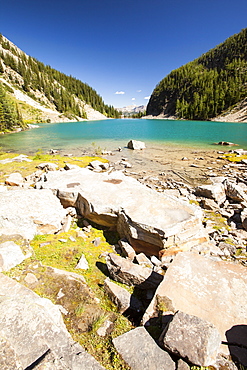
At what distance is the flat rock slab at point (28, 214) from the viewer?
6711mm

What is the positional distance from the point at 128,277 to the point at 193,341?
7.56 feet

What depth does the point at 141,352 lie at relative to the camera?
303 centimetres

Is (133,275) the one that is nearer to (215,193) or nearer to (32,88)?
(215,193)

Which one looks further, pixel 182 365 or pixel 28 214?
pixel 28 214

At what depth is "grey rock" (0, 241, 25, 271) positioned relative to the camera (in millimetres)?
4738

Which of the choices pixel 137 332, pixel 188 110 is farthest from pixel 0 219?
pixel 188 110

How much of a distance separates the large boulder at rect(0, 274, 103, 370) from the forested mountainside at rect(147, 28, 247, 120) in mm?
153374

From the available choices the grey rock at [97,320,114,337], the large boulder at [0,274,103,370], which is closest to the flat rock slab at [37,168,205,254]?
the grey rock at [97,320,114,337]

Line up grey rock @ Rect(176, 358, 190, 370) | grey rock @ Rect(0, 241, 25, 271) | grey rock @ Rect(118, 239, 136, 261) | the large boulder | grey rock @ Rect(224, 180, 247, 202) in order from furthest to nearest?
grey rock @ Rect(224, 180, 247, 202) < grey rock @ Rect(118, 239, 136, 261) < grey rock @ Rect(0, 241, 25, 271) < grey rock @ Rect(176, 358, 190, 370) < the large boulder

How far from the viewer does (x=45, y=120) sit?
120m

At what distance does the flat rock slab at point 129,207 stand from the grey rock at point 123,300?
202cm

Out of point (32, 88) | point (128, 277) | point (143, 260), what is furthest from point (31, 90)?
point (128, 277)

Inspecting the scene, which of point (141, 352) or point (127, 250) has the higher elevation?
point (141, 352)

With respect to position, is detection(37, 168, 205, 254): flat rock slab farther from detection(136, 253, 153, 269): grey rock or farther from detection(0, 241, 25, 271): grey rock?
detection(0, 241, 25, 271): grey rock
